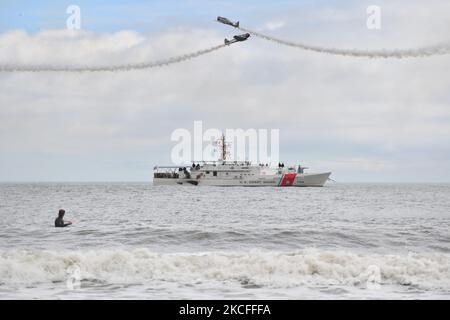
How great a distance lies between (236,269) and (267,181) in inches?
4056

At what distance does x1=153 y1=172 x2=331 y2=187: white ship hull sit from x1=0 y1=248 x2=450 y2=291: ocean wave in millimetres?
101156

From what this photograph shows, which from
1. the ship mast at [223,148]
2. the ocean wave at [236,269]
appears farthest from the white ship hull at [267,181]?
the ocean wave at [236,269]

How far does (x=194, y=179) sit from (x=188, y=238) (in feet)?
329

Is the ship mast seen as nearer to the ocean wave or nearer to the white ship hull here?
the white ship hull

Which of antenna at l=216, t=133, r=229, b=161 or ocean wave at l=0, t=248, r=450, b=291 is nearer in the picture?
ocean wave at l=0, t=248, r=450, b=291

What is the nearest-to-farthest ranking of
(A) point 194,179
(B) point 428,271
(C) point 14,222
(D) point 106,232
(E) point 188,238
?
(B) point 428,271
(E) point 188,238
(D) point 106,232
(C) point 14,222
(A) point 194,179

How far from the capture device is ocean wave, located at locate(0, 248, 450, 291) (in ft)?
50.1

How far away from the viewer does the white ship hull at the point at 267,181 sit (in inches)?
4685

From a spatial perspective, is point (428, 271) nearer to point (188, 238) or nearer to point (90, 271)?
point (90, 271)

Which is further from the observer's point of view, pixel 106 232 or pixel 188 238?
pixel 106 232

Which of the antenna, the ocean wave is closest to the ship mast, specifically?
the antenna
